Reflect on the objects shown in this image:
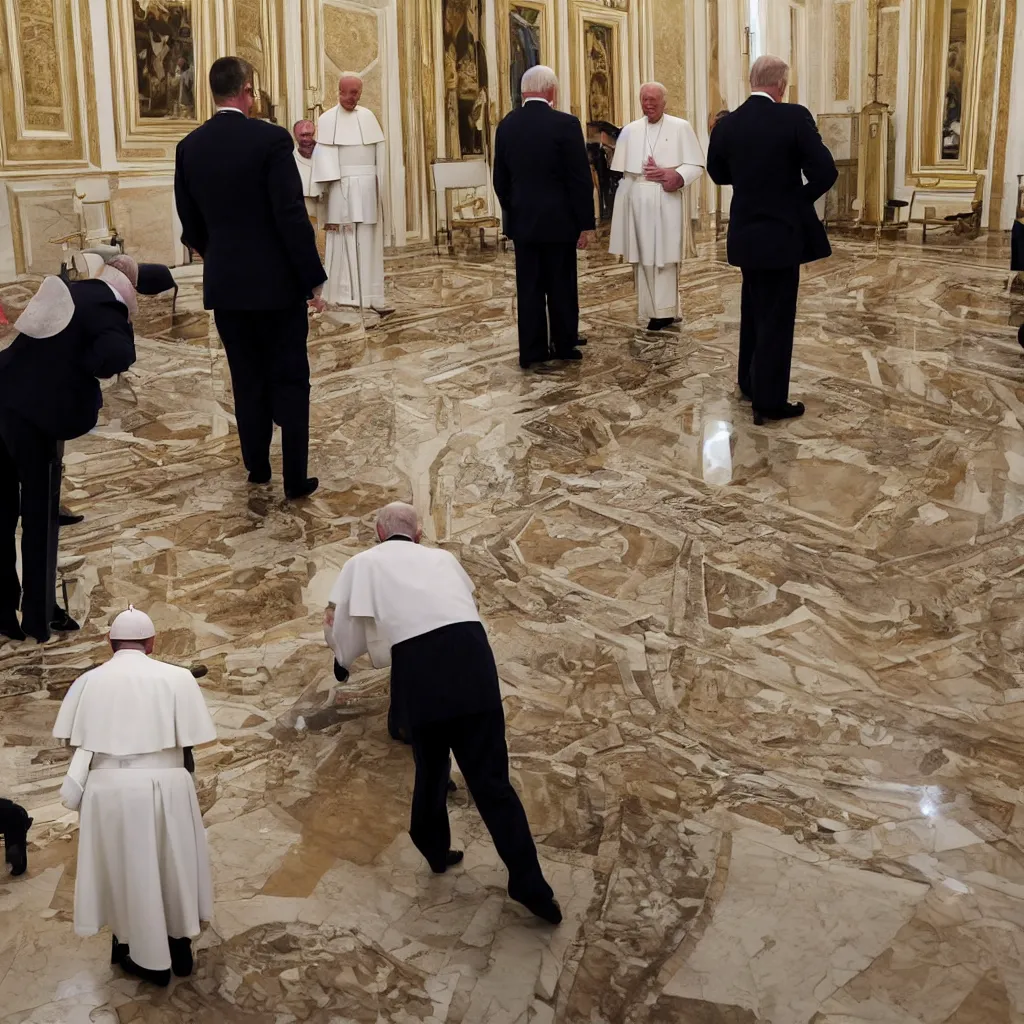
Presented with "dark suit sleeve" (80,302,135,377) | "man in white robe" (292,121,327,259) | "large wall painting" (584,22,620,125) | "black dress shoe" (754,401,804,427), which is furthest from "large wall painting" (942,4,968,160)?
"dark suit sleeve" (80,302,135,377)

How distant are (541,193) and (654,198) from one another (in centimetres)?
161

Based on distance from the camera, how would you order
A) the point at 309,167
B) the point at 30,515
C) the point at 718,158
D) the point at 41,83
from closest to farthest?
the point at 30,515, the point at 718,158, the point at 309,167, the point at 41,83

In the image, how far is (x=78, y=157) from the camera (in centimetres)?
1275

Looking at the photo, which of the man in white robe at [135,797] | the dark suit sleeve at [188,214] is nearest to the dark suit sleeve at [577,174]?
the dark suit sleeve at [188,214]

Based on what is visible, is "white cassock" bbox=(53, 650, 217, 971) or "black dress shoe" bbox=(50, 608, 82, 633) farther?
"black dress shoe" bbox=(50, 608, 82, 633)

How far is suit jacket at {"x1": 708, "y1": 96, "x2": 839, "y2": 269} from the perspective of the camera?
693cm

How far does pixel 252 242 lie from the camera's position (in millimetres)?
6090

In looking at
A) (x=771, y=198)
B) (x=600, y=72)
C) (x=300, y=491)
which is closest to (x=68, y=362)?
(x=300, y=491)

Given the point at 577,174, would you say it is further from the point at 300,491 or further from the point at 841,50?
the point at 841,50

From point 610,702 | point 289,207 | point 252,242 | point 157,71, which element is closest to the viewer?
point 610,702

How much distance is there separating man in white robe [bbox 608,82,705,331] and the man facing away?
7.09 meters

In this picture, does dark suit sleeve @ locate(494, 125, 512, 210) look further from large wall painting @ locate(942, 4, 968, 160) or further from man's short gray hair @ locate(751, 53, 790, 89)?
large wall painting @ locate(942, 4, 968, 160)

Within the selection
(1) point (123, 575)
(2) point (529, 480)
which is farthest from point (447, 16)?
(1) point (123, 575)

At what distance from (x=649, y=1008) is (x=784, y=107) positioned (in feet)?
17.7
